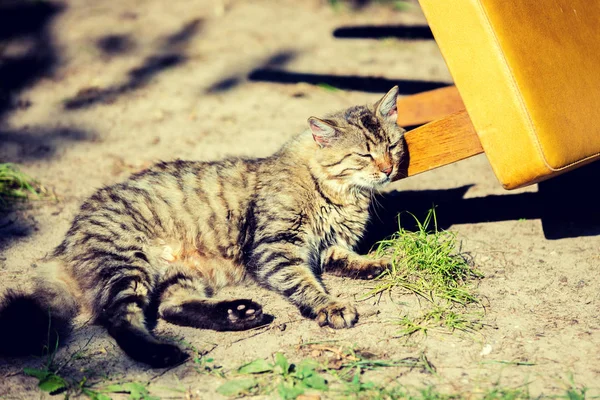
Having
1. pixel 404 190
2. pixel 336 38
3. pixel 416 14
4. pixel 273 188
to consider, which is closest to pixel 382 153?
pixel 273 188

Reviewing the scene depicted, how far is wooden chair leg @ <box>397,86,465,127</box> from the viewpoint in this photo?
378 cm

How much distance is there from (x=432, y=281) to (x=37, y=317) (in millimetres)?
1707

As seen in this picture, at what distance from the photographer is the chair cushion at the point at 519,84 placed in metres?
2.41

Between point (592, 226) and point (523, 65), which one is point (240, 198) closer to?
point (523, 65)

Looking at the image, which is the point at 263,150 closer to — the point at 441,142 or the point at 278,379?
the point at 441,142

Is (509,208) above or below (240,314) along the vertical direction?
below

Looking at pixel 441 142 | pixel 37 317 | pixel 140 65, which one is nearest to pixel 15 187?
pixel 37 317

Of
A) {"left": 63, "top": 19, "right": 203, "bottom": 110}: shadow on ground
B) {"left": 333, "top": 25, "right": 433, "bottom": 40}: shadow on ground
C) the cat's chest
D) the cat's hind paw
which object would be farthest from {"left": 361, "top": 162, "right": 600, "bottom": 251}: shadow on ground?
{"left": 63, "top": 19, "right": 203, "bottom": 110}: shadow on ground

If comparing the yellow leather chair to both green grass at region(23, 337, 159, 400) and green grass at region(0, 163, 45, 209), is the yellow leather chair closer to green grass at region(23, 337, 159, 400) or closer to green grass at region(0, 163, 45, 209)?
green grass at region(23, 337, 159, 400)

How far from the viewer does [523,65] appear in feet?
7.95

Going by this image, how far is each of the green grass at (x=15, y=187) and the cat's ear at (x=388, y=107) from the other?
216 cm

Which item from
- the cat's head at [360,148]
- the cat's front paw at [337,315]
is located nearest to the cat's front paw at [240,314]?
the cat's front paw at [337,315]

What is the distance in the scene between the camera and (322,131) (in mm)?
2918

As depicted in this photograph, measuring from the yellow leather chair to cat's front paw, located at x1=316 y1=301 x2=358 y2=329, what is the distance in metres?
0.84
